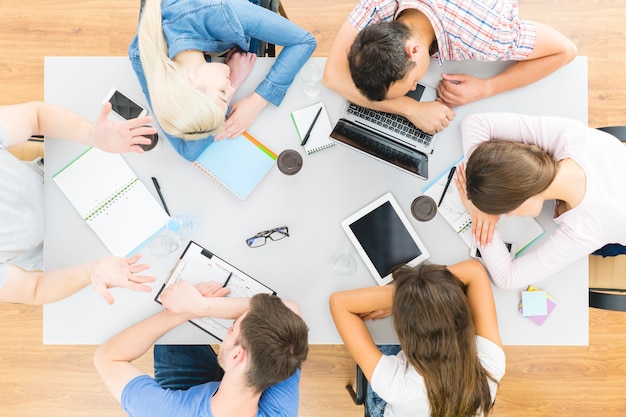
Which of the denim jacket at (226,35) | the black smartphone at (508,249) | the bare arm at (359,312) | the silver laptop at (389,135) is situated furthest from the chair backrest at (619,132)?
the denim jacket at (226,35)

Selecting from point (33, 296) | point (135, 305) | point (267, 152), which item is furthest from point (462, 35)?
point (33, 296)

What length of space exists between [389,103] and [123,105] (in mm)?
888

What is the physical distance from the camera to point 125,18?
2350 millimetres

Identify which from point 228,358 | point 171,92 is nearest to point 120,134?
point 171,92

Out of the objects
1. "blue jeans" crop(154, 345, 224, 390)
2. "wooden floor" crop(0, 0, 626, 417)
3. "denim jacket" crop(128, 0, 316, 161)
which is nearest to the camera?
"denim jacket" crop(128, 0, 316, 161)

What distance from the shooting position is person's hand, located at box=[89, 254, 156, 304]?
148 centimetres

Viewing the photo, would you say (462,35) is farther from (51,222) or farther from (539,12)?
(51,222)

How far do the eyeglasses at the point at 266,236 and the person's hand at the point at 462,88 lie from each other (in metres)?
0.69

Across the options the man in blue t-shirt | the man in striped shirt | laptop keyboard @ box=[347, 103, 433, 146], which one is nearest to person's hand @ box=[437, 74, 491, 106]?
the man in striped shirt

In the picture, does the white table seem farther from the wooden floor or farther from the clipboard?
the wooden floor

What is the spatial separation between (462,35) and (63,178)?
1.39m

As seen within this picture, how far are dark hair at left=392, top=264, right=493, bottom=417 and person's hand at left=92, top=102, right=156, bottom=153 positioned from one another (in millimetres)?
948

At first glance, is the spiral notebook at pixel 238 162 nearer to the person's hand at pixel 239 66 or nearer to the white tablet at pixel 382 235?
the person's hand at pixel 239 66

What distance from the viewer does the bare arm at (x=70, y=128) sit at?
1.49 m
